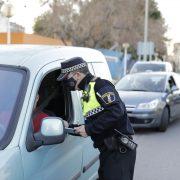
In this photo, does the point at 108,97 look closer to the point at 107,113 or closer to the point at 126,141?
the point at 107,113

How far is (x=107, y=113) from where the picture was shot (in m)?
3.83

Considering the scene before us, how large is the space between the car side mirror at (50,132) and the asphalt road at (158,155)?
13.3 ft

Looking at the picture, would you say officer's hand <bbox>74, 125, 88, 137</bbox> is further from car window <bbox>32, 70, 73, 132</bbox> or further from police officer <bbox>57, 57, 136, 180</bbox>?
car window <bbox>32, 70, 73, 132</bbox>

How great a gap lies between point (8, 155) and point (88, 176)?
1.70 metres

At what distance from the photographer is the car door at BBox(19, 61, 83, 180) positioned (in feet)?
11.0

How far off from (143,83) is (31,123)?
9362 mm

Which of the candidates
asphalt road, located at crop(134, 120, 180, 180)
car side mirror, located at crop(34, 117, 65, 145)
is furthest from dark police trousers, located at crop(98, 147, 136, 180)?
asphalt road, located at crop(134, 120, 180, 180)

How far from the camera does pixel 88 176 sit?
4719 millimetres

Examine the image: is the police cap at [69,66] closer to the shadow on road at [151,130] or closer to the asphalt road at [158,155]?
the asphalt road at [158,155]

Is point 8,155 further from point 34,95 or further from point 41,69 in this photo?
point 41,69

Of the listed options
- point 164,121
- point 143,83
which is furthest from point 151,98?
point 143,83

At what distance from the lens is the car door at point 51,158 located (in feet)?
11.0

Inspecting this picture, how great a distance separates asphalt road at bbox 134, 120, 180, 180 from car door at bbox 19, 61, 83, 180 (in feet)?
10.5

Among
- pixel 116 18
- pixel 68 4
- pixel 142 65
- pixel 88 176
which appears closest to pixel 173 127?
pixel 88 176
